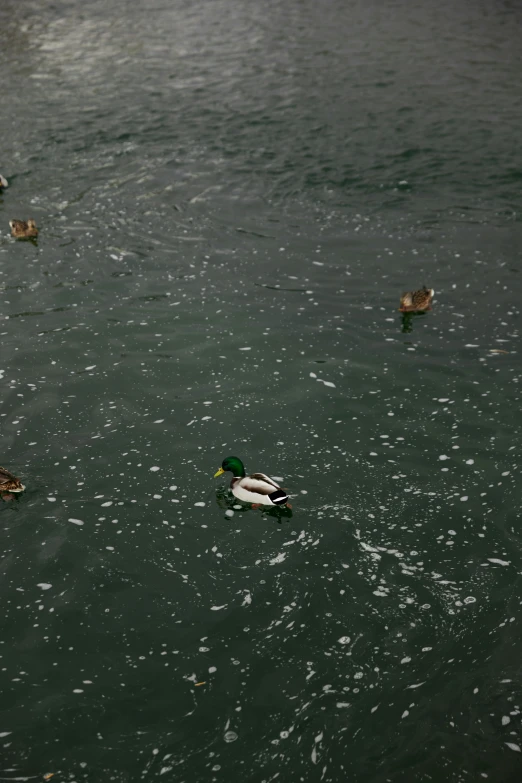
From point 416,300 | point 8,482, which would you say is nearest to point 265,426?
point 8,482

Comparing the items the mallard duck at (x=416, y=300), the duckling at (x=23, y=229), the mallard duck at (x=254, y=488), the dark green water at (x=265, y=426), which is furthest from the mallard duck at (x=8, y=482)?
the duckling at (x=23, y=229)

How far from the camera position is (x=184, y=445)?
13.0 m

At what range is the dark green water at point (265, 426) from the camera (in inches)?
349

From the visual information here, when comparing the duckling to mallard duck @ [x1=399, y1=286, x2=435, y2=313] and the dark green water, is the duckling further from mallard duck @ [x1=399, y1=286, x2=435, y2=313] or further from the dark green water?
mallard duck @ [x1=399, y1=286, x2=435, y2=313]

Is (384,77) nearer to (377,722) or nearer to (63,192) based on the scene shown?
(63,192)

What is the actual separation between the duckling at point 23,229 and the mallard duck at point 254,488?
31.8 ft

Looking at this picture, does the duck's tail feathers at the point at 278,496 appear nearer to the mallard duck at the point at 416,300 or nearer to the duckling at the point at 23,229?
the mallard duck at the point at 416,300

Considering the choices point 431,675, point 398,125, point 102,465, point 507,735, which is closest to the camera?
point 507,735

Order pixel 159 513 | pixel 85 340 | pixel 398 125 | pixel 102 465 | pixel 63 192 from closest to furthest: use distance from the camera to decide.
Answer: pixel 159 513 → pixel 102 465 → pixel 85 340 → pixel 63 192 → pixel 398 125

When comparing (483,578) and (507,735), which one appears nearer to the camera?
(507,735)

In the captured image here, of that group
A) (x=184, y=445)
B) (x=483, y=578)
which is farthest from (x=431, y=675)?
(x=184, y=445)

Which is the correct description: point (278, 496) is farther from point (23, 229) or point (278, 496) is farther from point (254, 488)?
point (23, 229)

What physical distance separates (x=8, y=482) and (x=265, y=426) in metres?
4.04

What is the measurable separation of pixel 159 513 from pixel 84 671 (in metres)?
2.71
